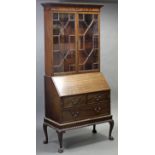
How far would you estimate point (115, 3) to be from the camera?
200 inches

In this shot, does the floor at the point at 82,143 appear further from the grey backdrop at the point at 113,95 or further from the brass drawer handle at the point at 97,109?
the brass drawer handle at the point at 97,109

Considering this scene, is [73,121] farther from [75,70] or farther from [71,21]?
[71,21]

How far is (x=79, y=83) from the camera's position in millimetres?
3598

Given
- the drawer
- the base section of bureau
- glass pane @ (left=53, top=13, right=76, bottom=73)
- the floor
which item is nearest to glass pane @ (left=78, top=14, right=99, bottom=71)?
glass pane @ (left=53, top=13, right=76, bottom=73)

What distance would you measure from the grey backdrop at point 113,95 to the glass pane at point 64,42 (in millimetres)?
878

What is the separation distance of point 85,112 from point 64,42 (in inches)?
32.3

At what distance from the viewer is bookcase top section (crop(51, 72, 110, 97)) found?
11.3ft

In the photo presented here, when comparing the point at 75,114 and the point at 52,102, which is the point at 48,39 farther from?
the point at 75,114

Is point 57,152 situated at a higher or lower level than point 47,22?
lower

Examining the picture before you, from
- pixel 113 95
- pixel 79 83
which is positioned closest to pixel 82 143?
pixel 79 83

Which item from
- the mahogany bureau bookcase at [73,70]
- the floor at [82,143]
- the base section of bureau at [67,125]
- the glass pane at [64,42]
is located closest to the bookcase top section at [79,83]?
the mahogany bureau bookcase at [73,70]

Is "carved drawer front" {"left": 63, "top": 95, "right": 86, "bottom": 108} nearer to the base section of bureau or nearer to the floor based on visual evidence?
the base section of bureau

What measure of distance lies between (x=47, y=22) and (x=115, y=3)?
1908mm
